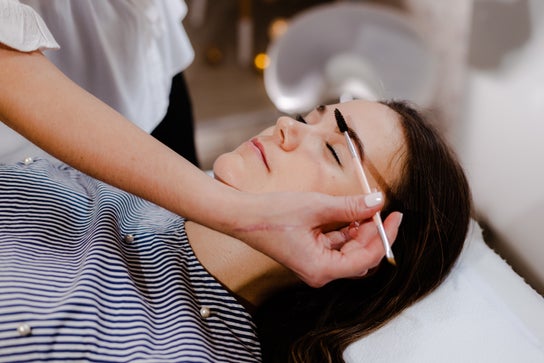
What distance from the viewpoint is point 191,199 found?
80cm

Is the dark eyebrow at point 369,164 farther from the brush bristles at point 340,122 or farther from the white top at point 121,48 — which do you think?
the white top at point 121,48

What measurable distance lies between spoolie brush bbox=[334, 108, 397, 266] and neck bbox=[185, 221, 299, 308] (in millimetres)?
239

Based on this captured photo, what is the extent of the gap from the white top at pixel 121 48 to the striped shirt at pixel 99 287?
0.25 meters

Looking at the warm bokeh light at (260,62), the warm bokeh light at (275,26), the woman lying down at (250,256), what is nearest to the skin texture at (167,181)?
the woman lying down at (250,256)

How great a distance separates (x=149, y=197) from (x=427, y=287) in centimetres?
55

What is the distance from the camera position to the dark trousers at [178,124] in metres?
1.49

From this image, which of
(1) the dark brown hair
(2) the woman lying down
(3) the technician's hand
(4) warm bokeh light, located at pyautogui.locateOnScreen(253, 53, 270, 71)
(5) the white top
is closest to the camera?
(3) the technician's hand

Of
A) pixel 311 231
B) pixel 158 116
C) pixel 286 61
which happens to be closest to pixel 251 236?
pixel 311 231

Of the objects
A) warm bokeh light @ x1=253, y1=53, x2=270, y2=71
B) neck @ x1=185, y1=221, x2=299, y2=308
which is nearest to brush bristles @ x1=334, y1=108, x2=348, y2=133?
neck @ x1=185, y1=221, x2=299, y2=308

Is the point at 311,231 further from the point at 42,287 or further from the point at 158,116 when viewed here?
the point at 158,116

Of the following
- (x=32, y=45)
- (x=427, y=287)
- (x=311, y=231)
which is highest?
(x=32, y=45)

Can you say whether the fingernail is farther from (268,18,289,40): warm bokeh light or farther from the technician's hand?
(268,18,289,40): warm bokeh light

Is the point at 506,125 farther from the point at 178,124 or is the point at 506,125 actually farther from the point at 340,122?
the point at 178,124

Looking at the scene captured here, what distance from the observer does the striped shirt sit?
2.86 ft
